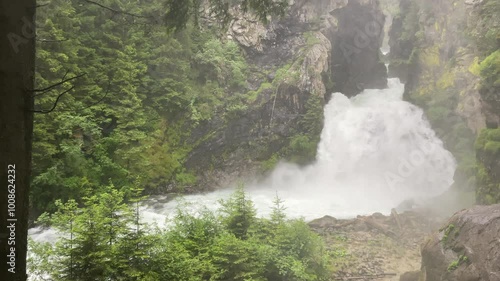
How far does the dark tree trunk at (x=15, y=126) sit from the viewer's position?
7.24ft

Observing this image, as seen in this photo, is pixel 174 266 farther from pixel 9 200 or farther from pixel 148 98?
pixel 148 98

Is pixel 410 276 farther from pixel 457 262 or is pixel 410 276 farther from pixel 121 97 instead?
pixel 121 97

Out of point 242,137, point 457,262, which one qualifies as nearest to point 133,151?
point 242,137

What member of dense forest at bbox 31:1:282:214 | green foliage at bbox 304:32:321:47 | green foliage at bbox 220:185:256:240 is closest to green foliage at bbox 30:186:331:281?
green foliage at bbox 220:185:256:240

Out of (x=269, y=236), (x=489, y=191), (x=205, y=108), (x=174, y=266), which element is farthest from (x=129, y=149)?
(x=489, y=191)

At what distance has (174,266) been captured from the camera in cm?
490

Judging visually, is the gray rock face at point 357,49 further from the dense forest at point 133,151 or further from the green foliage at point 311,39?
the dense forest at point 133,151

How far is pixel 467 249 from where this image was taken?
7602 millimetres

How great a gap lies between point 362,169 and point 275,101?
22.1 feet

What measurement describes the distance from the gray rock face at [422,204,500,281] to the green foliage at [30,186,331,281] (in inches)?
112

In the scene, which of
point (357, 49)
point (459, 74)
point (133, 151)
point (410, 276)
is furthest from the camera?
point (357, 49)

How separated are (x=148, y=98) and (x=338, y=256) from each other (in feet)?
37.6

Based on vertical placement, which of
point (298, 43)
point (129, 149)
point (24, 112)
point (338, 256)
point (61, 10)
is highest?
point (298, 43)

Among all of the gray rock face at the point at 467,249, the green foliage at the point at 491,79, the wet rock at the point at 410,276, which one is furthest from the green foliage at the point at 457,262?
the green foliage at the point at 491,79
